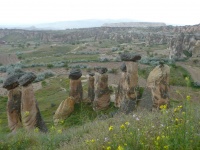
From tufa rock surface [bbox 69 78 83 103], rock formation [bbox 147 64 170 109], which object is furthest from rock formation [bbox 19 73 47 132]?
rock formation [bbox 147 64 170 109]

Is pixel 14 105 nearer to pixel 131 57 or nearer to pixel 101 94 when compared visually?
pixel 101 94

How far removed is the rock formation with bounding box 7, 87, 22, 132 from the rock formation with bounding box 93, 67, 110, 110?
4735 mm

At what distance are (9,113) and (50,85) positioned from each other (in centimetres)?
1608

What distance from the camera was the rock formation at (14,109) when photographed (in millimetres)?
14969

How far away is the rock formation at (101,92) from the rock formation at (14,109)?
473cm

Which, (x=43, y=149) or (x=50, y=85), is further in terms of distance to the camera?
(x=50, y=85)

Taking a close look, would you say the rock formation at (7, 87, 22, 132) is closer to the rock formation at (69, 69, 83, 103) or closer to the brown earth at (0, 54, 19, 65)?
the rock formation at (69, 69, 83, 103)

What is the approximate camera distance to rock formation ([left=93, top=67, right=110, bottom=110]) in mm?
18172

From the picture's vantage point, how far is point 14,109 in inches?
590

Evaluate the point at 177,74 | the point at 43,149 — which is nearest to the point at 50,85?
the point at 177,74

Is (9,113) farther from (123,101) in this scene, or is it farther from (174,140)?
(174,140)

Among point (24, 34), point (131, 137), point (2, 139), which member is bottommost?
point (24, 34)

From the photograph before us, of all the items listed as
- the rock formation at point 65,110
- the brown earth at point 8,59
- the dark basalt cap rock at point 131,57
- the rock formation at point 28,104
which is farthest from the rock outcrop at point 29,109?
the brown earth at point 8,59

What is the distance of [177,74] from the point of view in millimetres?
33281
